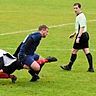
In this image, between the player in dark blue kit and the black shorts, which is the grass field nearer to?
the player in dark blue kit

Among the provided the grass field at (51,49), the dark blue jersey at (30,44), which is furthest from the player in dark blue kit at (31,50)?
the grass field at (51,49)

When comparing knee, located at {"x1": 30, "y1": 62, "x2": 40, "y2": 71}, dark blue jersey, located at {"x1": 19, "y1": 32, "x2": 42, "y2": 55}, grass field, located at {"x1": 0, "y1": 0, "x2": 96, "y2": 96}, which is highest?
dark blue jersey, located at {"x1": 19, "y1": 32, "x2": 42, "y2": 55}

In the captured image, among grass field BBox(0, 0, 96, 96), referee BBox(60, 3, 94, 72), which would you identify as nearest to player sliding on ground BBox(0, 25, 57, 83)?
grass field BBox(0, 0, 96, 96)

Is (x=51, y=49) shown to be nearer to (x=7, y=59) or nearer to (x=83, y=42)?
(x=83, y=42)

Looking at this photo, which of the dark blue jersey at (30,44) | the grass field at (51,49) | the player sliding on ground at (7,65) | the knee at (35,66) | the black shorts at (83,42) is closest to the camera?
the grass field at (51,49)

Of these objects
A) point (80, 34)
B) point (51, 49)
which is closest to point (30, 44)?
point (80, 34)

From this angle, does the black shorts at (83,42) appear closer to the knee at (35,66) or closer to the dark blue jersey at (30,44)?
the dark blue jersey at (30,44)

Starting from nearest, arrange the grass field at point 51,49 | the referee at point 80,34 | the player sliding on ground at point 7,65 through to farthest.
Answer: the grass field at point 51,49, the player sliding on ground at point 7,65, the referee at point 80,34

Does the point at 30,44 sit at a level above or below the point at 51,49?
above

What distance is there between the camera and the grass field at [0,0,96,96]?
1230cm

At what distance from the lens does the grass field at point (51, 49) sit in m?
12.3

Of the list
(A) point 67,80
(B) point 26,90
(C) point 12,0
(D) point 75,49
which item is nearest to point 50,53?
(D) point 75,49

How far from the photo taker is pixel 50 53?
18797 millimetres

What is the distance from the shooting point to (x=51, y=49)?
20.0m
